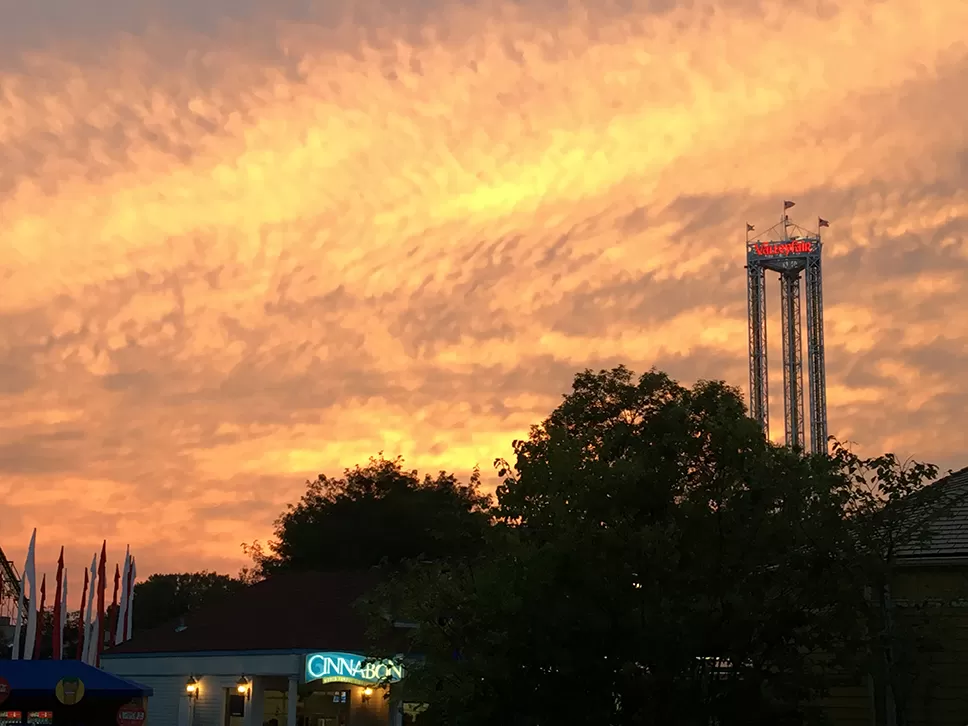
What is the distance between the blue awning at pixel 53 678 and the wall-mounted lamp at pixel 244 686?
8396mm

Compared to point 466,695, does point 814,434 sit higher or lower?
higher

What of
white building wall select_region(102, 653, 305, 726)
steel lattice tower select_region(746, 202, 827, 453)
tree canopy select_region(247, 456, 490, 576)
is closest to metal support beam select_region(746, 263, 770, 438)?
steel lattice tower select_region(746, 202, 827, 453)

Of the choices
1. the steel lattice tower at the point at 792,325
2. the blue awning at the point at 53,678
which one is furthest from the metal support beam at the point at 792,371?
the blue awning at the point at 53,678

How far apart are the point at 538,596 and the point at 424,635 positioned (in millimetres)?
3055

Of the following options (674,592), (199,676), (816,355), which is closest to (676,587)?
(674,592)

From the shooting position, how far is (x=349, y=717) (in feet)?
148

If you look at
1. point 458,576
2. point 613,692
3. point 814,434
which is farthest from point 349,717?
point 814,434

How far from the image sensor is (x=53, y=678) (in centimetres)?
3525

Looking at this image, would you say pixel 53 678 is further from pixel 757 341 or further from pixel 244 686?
pixel 757 341

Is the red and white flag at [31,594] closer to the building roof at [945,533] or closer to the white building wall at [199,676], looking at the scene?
the white building wall at [199,676]

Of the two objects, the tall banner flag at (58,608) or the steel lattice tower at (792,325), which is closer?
the tall banner flag at (58,608)

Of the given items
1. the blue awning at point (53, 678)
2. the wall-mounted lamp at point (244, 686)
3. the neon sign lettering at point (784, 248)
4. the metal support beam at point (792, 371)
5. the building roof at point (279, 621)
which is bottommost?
the wall-mounted lamp at point (244, 686)

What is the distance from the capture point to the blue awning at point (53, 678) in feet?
115

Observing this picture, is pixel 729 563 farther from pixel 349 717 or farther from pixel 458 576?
pixel 349 717
